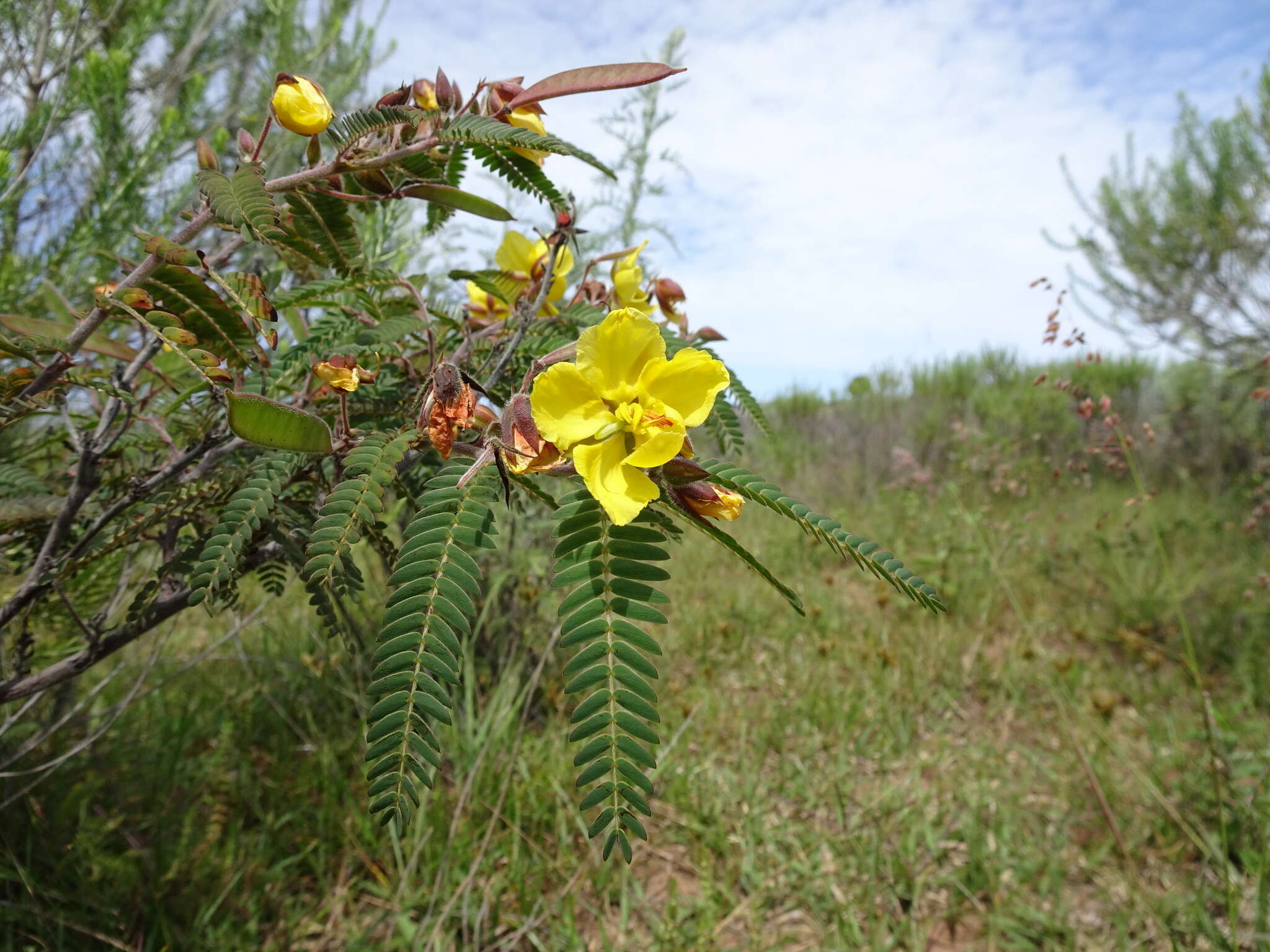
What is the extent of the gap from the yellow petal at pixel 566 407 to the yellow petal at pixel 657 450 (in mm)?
57

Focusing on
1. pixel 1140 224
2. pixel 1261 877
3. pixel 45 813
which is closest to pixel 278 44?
pixel 45 813

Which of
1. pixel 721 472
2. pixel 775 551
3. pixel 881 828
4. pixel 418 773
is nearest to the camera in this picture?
pixel 418 773

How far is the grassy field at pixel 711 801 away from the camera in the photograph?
149cm

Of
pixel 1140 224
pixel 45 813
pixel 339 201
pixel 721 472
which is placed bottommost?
pixel 45 813

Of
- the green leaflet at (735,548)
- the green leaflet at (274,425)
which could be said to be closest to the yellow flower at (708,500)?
the green leaflet at (735,548)

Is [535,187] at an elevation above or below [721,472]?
above

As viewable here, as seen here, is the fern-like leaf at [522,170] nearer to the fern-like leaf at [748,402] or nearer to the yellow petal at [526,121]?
the yellow petal at [526,121]

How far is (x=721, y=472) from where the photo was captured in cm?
60

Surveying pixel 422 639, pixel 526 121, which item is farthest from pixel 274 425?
pixel 526 121

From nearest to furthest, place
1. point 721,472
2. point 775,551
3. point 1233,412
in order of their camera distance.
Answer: point 721,472 → point 775,551 → point 1233,412

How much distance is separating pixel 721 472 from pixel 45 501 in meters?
0.82

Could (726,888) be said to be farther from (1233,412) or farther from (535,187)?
(1233,412)

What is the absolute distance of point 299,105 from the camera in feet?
2.20

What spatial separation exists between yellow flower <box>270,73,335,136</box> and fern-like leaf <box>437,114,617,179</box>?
118 millimetres
